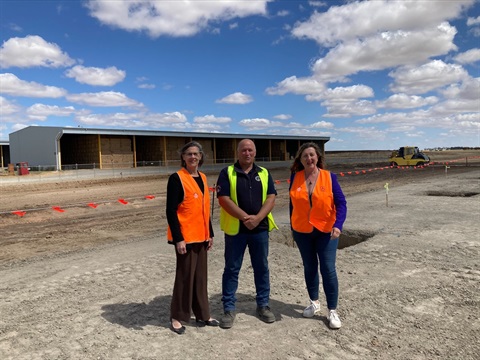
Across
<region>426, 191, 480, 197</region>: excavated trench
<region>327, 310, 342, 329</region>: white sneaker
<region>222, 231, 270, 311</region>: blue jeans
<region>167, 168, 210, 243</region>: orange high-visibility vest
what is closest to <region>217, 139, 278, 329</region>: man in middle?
<region>222, 231, 270, 311</region>: blue jeans

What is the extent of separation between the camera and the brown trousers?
3.81m

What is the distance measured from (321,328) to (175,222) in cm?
184

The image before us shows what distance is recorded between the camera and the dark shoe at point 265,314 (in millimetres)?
3966

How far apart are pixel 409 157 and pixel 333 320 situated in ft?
117

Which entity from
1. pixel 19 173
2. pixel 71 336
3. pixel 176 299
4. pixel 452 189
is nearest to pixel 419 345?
pixel 176 299

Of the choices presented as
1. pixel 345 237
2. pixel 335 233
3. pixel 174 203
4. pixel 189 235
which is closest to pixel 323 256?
pixel 335 233

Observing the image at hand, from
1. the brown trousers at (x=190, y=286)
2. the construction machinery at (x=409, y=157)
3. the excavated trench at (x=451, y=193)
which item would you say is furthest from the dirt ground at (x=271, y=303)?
the construction machinery at (x=409, y=157)

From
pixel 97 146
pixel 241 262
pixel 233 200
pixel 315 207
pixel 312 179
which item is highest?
pixel 97 146

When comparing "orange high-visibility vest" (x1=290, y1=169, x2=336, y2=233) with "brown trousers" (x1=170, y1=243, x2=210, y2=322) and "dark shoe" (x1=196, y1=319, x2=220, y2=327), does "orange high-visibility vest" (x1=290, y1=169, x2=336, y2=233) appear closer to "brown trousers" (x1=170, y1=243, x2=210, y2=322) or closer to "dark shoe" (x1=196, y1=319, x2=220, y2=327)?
"brown trousers" (x1=170, y1=243, x2=210, y2=322)

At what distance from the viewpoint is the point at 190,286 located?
3836mm

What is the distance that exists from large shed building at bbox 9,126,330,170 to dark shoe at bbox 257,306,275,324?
2872 centimetres

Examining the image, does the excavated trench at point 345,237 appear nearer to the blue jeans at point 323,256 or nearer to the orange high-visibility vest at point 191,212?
the blue jeans at point 323,256

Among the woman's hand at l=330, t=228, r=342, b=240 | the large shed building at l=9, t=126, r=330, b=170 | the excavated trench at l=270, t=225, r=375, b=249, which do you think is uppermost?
the large shed building at l=9, t=126, r=330, b=170

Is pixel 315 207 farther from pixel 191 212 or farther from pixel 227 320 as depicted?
pixel 227 320
